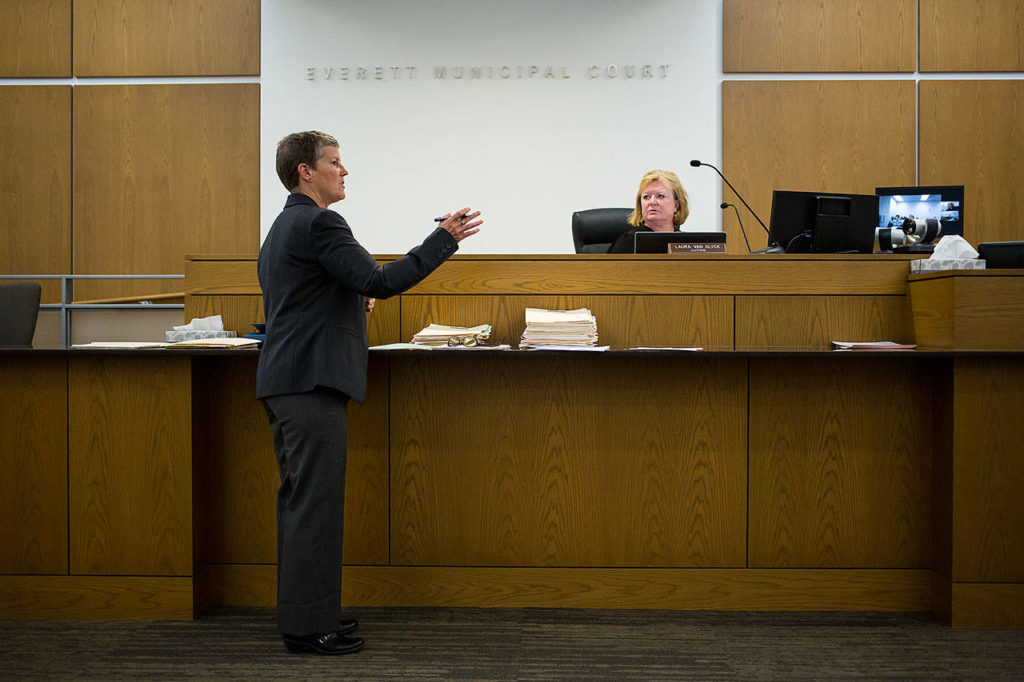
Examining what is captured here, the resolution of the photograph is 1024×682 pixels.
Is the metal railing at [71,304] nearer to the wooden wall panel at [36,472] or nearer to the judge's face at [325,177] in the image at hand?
the wooden wall panel at [36,472]

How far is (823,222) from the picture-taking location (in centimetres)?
325

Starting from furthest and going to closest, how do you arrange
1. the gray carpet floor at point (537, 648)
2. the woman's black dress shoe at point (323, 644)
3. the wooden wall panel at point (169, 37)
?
the wooden wall panel at point (169, 37)
the woman's black dress shoe at point (323, 644)
the gray carpet floor at point (537, 648)

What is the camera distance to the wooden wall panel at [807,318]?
2865 millimetres

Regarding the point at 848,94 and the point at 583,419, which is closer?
the point at 583,419

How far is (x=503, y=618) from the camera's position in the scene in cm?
268

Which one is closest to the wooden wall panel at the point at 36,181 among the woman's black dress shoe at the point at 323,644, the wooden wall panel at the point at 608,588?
the wooden wall panel at the point at 608,588

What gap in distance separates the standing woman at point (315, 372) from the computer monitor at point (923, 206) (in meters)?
2.39

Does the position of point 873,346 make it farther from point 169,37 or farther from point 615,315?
point 169,37

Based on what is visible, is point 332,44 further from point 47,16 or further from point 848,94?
point 848,94

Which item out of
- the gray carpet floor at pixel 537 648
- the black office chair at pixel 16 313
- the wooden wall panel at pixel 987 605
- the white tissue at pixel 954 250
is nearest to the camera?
the gray carpet floor at pixel 537 648

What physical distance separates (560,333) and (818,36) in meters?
4.17

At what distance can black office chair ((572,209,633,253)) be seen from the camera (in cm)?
421

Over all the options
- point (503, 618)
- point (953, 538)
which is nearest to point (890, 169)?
point (953, 538)

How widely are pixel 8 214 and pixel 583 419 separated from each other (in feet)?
17.3
